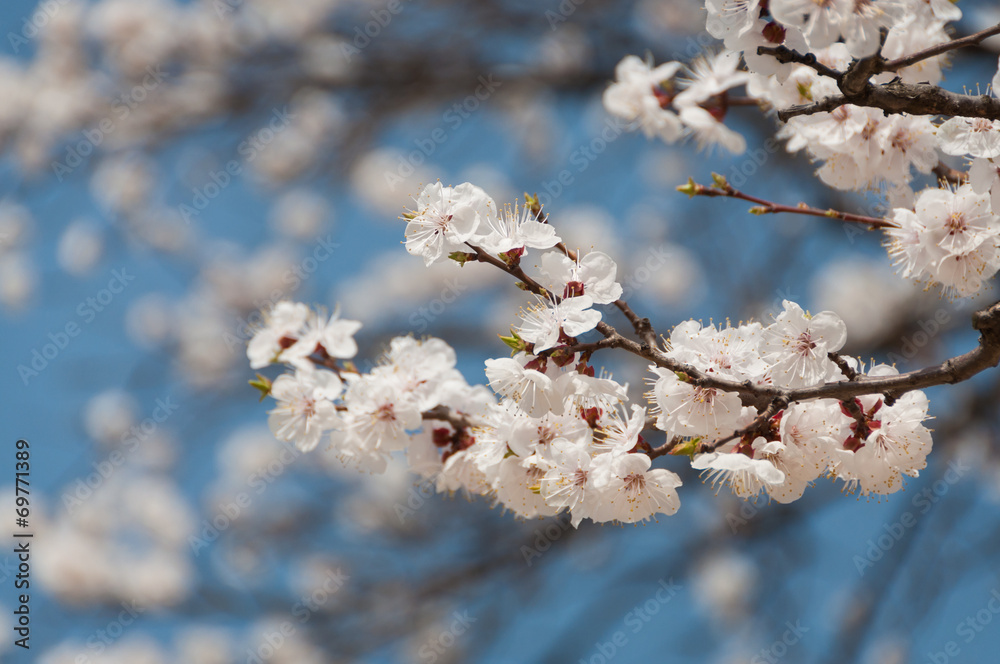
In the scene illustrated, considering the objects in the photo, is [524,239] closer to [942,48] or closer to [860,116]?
[942,48]

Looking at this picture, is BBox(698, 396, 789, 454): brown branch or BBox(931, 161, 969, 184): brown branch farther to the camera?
BBox(931, 161, 969, 184): brown branch

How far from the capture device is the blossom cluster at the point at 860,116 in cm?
111

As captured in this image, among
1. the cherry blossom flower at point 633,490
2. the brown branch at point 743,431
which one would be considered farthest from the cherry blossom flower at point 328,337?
the brown branch at point 743,431

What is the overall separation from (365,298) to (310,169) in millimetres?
3213

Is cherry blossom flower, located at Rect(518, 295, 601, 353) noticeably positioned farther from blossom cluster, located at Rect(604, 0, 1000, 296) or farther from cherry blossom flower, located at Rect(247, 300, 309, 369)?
cherry blossom flower, located at Rect(247, 300, 309, 369)

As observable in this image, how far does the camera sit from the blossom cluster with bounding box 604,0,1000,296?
1.11m

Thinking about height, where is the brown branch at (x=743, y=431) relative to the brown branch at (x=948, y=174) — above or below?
below

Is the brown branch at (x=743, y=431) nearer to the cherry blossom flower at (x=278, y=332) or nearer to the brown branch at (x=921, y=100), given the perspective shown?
the brown branch at (x=921, y=100)

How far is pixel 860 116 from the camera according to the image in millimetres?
1638

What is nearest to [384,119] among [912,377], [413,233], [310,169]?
[310,169]

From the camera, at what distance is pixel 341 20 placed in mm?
4344

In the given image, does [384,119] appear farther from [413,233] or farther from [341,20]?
[413,233]

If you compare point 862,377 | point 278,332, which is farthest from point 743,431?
point 278,332

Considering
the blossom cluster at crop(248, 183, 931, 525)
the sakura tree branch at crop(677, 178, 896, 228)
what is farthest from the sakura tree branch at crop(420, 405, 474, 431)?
the sakura tree branch at crop(677, 178, 896, 228)
